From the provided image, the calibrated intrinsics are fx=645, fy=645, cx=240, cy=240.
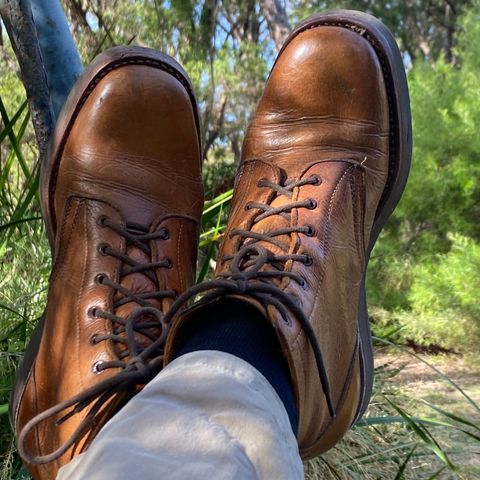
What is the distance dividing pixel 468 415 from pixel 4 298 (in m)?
2.05

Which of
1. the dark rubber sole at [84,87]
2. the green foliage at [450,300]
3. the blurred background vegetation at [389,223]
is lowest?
the green foliage at [450,300]

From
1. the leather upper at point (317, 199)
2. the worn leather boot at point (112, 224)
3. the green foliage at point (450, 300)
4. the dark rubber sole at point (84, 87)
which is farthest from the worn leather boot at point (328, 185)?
the green foliage at point (450, 300)

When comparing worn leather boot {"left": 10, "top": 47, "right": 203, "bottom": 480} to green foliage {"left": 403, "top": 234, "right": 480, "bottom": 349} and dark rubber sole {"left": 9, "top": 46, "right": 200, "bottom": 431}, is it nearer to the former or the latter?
dark rubber sole {"left": 9, "top": 46, "right": 200, "bottom": 431}

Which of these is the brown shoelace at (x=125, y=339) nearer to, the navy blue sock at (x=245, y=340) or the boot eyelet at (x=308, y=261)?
the navy blue sock at (x=245, y=340)

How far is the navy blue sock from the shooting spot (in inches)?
35.0

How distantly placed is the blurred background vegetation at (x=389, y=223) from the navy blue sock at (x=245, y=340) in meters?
0.50

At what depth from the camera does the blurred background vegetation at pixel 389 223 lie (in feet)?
5.07

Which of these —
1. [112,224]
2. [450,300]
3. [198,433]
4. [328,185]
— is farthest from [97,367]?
[450,300]

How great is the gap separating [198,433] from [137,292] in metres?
0.55

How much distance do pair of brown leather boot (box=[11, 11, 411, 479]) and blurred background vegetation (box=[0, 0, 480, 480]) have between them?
20cm

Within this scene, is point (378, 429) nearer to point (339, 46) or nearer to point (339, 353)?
point (339, 353)

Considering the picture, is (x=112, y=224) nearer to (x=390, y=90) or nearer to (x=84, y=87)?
(x=84, y=87)

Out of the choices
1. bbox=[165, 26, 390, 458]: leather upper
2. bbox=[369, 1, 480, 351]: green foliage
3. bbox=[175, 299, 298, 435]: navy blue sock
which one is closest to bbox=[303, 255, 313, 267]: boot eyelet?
bbox=[165, 26, 390, 458]: leather upper

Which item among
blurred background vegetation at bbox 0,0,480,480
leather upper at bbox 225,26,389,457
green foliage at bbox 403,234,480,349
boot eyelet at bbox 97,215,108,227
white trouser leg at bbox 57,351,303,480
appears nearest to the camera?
white trouser leg at bbox 57,351,303,480
